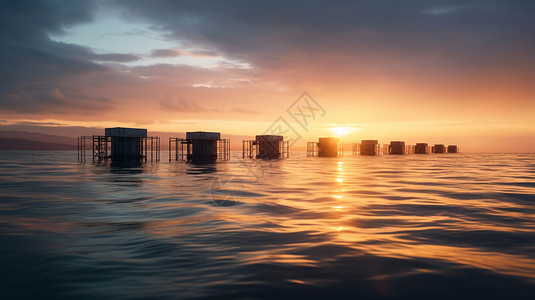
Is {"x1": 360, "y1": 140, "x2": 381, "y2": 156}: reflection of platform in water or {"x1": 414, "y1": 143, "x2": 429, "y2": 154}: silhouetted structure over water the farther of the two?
{"x1": 414, "y1": 143, "x2": 429, "y2": 154}: silhouetted structure over water

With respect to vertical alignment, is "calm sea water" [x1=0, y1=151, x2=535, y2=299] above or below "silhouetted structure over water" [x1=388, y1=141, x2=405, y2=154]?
below

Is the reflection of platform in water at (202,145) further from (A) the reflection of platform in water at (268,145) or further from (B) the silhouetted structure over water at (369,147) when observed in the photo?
(B) the silhouetted structure over water at (369,147)

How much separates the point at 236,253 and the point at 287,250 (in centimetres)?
133

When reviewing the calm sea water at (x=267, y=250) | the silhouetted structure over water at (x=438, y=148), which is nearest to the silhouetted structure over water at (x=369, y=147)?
the silhouetted structure over water at (x=438, y=148)

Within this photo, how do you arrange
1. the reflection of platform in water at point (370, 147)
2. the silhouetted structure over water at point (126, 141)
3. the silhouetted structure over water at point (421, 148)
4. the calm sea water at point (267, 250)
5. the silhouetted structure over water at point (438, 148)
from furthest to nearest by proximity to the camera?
the silhouetted structure over water at point (438, 148), the silhouetted structure over water at point (421, 148), the reflection of platform in water at point (370, 147), the silhouetted structure over water at point (126, 141), the calm sea water at point (267, 250)

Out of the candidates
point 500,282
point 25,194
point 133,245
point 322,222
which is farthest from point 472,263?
point 25,194

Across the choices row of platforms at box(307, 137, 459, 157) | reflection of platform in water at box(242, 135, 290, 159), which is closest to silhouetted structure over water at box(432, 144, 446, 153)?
row of platforms at box(307, 137, 459, 157)

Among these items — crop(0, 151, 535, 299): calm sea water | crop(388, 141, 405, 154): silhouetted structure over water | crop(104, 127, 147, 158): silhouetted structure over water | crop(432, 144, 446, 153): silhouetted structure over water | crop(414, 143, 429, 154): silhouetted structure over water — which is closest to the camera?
crop(0, 151, 535, 299): calm sea water

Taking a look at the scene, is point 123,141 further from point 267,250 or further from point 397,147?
point 397,147

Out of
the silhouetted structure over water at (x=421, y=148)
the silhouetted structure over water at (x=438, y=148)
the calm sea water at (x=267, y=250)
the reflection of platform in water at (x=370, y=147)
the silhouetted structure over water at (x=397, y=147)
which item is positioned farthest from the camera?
the silhouetted structure over water at (x=438, y=148)

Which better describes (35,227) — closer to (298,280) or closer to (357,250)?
(298,280)

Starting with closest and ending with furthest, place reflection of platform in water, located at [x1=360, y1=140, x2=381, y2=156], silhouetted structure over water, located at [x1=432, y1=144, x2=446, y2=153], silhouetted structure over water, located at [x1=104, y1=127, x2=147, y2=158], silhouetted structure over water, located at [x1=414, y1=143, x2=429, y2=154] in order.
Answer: silhouetted structure over water, located at [x1=104, y1=127, x2=147, y2=158] < reflection of platform in water, located at [x1=360, y1=140, x2=381, y2=156] < silhouetted structure over water, located at [x1=414, y1=143, x2=429, y2=154] < silhouetted structure over water, located at [x1=432, y1=144, x2=446, y2=153]

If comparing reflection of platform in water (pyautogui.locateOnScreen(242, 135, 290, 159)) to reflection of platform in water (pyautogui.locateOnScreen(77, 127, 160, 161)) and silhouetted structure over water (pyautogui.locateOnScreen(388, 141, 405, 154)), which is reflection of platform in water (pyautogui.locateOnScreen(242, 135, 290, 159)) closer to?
reflection of platform in water (pyautogui.locateOnScreen(77, 127, 160, 161))

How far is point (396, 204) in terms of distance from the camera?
55.4ft
